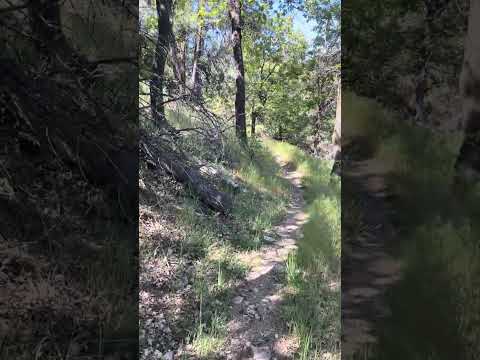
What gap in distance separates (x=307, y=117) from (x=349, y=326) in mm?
1731

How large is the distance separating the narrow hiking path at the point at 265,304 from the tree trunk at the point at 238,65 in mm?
666

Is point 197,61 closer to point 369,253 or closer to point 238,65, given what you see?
point 238,65

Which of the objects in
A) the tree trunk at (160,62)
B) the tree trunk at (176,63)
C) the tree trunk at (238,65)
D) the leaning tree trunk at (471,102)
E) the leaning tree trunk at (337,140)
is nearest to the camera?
the leaning tree trunk at (471,102)

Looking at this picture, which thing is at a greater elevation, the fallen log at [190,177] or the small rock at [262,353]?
the fallen log at [190,177]

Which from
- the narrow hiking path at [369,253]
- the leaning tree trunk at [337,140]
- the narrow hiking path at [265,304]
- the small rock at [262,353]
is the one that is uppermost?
the leaning tree trunk at [337,140]

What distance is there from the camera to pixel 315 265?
76.4 inches

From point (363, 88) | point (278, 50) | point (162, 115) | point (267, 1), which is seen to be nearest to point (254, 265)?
point (162, 115)

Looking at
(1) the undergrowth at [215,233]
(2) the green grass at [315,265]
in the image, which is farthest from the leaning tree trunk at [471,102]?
(1) the undergrowth at [215,233]

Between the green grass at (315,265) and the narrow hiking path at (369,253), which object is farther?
the green grass at (315,265)

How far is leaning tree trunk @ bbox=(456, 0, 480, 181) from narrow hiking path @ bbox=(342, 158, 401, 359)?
275 millimetres

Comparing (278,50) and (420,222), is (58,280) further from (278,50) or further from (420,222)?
(278,50)

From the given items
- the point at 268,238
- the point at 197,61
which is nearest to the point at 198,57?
the point at 197,61

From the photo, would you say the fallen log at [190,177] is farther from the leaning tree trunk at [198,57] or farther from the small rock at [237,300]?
the small rock at [237,300]

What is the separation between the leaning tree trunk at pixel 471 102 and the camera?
3.60 feet
